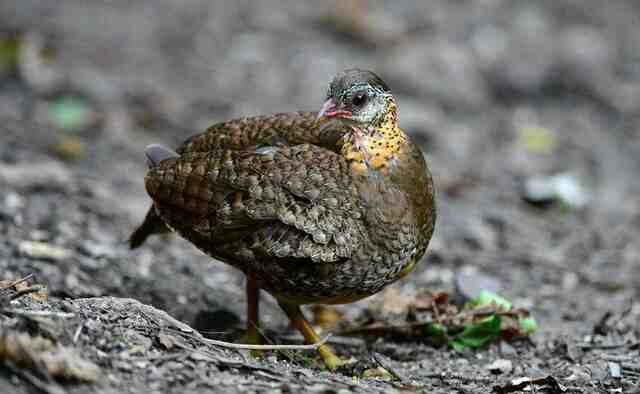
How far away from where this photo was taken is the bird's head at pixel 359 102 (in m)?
4.44

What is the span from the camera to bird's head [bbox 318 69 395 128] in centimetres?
444

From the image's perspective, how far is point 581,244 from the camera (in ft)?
23.6

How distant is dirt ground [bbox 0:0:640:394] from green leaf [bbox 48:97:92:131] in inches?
0.8

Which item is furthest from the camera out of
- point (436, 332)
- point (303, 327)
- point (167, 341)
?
point (436, 332)

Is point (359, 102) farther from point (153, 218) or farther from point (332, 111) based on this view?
point (153, 218)

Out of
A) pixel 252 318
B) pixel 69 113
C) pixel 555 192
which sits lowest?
pixel 252 318

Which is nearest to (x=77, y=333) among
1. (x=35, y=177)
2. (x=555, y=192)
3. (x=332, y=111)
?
(x=332, y=111)

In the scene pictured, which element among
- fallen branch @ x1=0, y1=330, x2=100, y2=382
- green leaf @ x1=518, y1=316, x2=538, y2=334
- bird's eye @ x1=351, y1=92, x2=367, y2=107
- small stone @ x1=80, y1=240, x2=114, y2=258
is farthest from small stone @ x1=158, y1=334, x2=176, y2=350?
small stone @ x1=80, y1=240, x2=114, y2=258

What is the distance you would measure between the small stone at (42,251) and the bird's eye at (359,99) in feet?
7.07

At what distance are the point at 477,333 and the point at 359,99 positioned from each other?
1.42m

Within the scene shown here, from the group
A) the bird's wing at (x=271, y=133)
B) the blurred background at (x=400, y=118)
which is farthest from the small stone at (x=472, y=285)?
the bird's wing at (x=271, y=133)

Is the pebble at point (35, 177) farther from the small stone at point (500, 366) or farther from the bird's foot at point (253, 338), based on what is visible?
the small stone at point (500, 366)

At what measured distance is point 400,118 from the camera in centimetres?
877

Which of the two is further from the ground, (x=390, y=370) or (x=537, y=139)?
(x=537, y=139)
